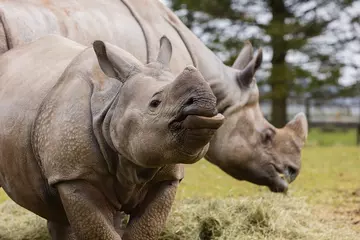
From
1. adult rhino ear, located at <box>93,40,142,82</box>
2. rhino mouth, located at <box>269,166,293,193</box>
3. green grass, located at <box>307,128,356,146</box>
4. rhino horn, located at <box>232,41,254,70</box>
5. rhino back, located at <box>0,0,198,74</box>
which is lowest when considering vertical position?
green grass, located at <box>307,128,356,146</box>

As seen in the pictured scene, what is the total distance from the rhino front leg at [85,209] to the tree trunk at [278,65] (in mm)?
9850

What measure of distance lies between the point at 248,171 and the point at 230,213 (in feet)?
1.77

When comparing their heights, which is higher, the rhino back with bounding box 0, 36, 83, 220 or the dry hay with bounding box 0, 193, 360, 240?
the rhino back with bounding box 0, 36, 83, 220

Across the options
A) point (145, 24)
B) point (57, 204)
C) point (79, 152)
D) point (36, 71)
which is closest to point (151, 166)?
point (79, 152)

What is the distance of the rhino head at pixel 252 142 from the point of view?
4543 mm

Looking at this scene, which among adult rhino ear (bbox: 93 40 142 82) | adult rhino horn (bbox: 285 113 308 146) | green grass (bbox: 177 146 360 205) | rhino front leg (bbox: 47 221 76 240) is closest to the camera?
adult rhino ear (bbox: 93 40 142 82)

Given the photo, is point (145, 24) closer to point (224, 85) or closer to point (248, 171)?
point (224, 85)

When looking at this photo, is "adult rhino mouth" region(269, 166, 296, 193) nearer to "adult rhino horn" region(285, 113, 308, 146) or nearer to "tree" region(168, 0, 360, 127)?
"adult rhino horn" region(285, 113, 308, 146)

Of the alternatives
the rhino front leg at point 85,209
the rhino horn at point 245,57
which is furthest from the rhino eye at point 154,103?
the rhino horn at point 245,57

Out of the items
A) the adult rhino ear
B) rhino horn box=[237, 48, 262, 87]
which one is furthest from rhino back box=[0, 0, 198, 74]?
the adult rhino ear

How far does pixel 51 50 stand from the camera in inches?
125

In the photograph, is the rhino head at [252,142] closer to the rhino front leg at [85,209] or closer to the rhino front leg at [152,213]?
the rhino front leg at [152,213]

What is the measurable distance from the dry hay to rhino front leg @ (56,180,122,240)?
129cm

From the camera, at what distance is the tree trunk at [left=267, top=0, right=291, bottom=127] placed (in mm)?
12414
